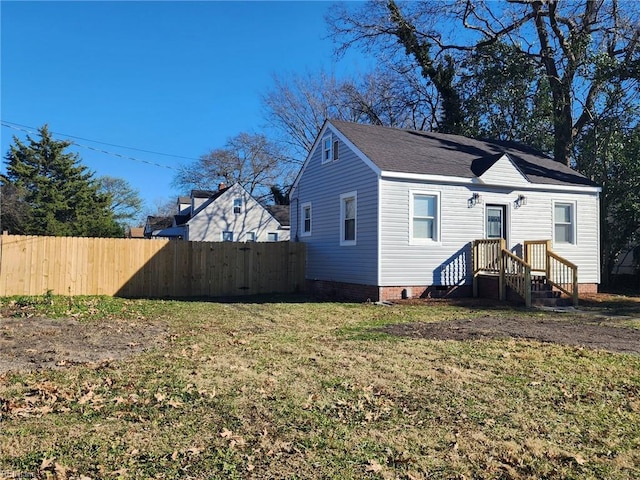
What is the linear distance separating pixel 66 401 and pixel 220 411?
4.61 feet

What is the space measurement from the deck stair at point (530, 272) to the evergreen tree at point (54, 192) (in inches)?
1171

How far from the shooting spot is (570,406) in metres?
4.57

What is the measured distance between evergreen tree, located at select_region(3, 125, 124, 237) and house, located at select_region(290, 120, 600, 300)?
25.3m

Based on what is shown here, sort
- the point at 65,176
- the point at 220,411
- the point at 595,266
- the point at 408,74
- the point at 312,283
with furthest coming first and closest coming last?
the point at 65,176, the point at 408,74, the point at 312,283, the point at 595,266, the point at 220,411

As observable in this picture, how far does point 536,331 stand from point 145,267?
1127 cm

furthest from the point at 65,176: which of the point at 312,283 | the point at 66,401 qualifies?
the point at 66,401

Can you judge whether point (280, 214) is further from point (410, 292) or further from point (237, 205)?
point (410, 292)

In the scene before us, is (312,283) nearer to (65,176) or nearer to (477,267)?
(477,267)

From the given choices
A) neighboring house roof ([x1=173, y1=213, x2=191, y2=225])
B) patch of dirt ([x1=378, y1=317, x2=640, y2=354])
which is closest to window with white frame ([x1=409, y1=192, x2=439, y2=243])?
patch of dirt ([x1=378, y1=317, x2=640, y2=354])

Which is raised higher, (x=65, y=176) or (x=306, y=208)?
(x=65, y=176)

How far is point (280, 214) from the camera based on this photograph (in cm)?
3775

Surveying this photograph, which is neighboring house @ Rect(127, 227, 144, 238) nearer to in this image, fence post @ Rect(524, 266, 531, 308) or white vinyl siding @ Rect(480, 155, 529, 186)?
white vinyl siding @ Rect(480, 155, 529, 186)

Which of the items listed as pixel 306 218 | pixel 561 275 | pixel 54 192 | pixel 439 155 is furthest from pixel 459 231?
pixel 54 192

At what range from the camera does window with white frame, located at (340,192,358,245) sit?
14723mm
